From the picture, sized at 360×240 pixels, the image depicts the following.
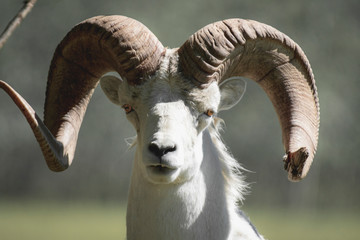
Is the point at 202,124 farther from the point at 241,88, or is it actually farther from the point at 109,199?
the point at 109,199

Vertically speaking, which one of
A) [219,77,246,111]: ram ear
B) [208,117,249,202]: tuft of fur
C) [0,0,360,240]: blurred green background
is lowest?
[208,117,249,202]: tuft of fur

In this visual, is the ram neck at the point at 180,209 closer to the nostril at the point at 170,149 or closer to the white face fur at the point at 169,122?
the white face fur at the point at 169,122

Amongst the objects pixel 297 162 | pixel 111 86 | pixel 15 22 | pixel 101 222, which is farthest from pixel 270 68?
pixel 101 222

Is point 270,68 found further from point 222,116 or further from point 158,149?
point 222,116

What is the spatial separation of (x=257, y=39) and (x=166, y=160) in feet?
4.70

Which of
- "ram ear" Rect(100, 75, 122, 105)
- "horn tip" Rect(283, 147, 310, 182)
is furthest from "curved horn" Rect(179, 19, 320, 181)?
"ram ear" Rect(100, 75, 122, 105)

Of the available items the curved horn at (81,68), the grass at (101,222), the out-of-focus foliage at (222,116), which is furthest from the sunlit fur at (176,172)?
the out-of-focus foliage at (222,116)

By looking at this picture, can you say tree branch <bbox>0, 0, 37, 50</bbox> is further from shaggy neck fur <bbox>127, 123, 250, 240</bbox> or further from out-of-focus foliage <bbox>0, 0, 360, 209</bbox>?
out-of-focus foliage <bbox>0, 0, 360, 209</bbox>

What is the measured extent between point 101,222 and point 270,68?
19837 mm

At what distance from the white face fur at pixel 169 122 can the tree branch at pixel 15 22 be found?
52.6 inches

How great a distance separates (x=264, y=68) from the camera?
5258 millimetres

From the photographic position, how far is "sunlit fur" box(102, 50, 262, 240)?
179 inches

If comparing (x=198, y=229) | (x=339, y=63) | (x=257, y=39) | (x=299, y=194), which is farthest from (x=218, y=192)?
(x=339, y=63)

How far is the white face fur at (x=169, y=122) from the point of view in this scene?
431 centimetres
